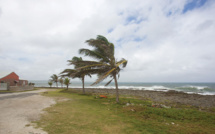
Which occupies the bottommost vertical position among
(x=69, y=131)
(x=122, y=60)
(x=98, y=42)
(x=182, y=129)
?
(x=182, y=129)

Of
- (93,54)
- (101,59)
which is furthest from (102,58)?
(93,54)

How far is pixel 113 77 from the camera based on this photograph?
→ 1071 cm

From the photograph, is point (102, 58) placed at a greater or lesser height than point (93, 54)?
lesser

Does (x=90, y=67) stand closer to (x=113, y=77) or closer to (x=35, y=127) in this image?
(x=113, y=77)

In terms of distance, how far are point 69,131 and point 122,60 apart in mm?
8071

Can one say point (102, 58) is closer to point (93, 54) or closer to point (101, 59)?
point (101, 59)

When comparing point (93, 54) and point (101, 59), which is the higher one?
point (93, 54)

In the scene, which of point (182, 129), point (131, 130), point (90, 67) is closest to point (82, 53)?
point (90, 67)

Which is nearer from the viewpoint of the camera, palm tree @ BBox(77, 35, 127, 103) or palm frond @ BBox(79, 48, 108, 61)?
palm tree @ BBox(77, 35, 127, 103)

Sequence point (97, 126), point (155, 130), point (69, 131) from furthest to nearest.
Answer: point (97, 126) < point (155, 130) < point (69, 131)

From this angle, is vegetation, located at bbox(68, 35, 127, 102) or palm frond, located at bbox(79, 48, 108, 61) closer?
vegetation, located at bbox(68, 35, 127, 102)

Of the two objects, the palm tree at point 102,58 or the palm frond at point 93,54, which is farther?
the palm frond at point 93,54

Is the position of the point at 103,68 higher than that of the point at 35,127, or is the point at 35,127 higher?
the point at 103,68

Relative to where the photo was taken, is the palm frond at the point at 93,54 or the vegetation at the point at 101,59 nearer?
the vegetation at the point at 101,59
